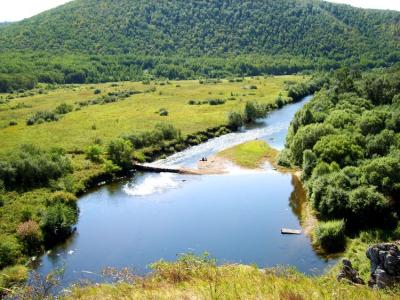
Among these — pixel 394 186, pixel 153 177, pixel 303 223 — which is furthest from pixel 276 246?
pixel 153 177

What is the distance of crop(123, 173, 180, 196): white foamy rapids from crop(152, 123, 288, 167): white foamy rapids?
741 centimetres

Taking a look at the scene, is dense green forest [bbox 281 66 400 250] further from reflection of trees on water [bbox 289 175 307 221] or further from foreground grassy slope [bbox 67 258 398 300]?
foreground grassy slope [bbox 67 258 398 300]

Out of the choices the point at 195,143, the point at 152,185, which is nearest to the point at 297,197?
the point at 152,185

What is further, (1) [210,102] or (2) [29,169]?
(1) [210,102]

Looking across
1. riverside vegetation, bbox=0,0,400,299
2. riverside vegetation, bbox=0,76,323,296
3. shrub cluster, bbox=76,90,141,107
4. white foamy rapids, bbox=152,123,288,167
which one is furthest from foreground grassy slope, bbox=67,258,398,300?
shrub cluster, bbox=76,90,141,107

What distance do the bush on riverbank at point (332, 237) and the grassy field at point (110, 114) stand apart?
5959 centimetres

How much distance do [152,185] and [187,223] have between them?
64.8ft

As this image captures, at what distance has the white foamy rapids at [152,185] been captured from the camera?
8291 cm

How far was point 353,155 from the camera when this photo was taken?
7544 centimetres

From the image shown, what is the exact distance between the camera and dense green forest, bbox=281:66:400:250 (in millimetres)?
Answer: 60147

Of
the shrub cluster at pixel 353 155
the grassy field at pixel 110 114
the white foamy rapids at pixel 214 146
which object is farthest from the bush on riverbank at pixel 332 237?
the grassy field at pixel 110 114

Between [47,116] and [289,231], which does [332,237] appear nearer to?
[289,231]

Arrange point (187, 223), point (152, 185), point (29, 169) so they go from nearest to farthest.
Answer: point (187, 223), point (29, 169), point (152, 185)

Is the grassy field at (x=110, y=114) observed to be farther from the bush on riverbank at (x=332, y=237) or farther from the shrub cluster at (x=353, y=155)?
the bush on riverbank at (x=332, y=237)
